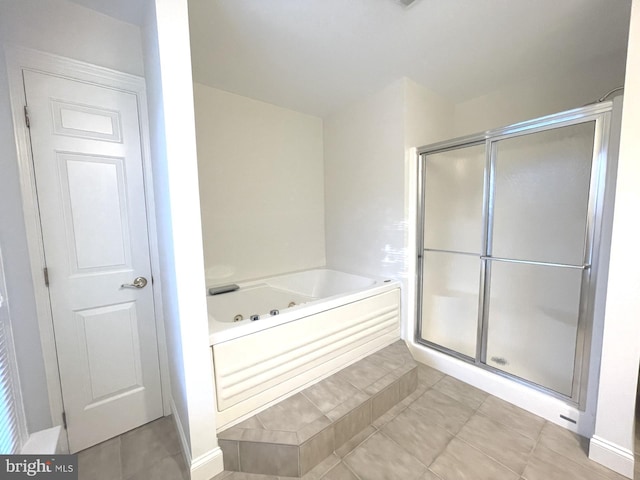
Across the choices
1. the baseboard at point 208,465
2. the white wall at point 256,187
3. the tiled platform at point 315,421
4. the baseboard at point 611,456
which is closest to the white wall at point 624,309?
the baseboard at point 611,456

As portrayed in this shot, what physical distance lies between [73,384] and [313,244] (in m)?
2.16

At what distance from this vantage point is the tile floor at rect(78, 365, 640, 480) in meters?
1.25

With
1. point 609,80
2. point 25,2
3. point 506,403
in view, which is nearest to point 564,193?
point 609,80

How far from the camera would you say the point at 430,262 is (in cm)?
238

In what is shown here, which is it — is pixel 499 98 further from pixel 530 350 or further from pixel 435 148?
pixel 530 350

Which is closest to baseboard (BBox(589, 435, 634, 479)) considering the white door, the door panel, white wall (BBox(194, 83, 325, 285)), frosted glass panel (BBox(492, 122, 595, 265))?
frosted glass panel (BBox(492, 122, 595, 265))

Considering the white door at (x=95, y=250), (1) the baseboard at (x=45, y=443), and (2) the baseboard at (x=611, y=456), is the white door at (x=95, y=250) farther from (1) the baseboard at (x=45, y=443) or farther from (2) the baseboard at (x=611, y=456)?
(2) the baseboard at (x=611, y=456)

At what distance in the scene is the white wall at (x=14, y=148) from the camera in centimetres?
119

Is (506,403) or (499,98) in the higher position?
(499,98)

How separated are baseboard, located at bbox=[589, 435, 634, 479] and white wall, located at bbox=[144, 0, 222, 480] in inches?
74.7

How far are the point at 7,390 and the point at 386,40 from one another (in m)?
2.69

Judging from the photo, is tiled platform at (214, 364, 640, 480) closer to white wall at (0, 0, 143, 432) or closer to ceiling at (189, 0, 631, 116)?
white wall at (0, 0, 143, 432)

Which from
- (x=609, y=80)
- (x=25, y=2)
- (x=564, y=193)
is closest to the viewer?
(x=25, y=2)

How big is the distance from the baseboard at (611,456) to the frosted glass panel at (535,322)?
1.26ft
